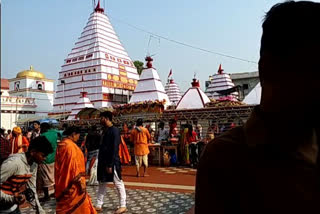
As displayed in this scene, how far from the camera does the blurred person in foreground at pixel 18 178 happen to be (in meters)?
2.64

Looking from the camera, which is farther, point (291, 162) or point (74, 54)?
point (74, 54)

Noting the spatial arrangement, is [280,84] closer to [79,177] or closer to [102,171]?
[79,177]

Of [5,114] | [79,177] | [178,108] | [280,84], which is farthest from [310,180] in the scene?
[5,114]

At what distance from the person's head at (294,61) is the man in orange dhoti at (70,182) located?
377 cm

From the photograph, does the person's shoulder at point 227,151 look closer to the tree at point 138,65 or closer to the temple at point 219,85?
the temple at point 219,85

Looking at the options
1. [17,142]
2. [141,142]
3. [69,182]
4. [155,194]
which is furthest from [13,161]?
[141,142]

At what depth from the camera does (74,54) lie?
2512 centimetres

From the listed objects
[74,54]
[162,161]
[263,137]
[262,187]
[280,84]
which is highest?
[74,54]

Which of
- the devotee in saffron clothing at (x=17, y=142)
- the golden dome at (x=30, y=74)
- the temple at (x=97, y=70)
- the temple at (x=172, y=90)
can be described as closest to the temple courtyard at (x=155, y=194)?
the devotee in saffron clothing at (x=17, y=142)

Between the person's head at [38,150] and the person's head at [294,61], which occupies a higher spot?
the person's head at [294,61]

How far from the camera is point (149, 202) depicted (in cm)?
580

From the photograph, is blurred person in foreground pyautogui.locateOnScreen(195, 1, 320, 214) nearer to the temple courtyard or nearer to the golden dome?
the temple courtyard

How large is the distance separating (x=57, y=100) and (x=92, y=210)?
22390 millimetres

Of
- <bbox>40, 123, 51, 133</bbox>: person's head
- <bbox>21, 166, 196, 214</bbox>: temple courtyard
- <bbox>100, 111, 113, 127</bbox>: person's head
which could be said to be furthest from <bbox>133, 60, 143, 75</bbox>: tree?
<bbox>100, 111, 113, 127</bbox>: person's head
